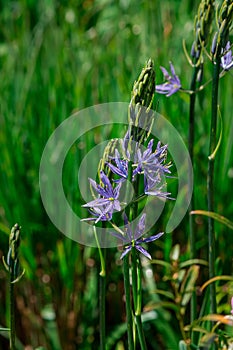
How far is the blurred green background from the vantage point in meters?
1.54

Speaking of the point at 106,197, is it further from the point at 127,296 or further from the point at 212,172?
the point at 212,172

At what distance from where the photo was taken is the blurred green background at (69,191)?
154 centimetres

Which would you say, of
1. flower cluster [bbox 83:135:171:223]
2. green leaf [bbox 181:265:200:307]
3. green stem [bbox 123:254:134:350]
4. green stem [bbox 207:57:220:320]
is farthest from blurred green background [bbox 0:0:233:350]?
flower cluster [bbox 83:135:171:223]

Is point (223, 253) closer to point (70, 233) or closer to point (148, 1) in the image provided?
point (70, 233)

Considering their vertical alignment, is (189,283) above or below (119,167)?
below

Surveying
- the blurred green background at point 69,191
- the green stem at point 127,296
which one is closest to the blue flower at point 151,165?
the green stem at point 127,296

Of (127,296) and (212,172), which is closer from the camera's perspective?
(127,296)

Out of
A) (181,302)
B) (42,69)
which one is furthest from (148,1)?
(181,302)

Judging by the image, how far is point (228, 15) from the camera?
0.92m

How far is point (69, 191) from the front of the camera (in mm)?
1620

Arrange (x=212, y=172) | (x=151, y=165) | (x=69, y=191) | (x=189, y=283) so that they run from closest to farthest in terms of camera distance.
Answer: (x=151, y=165)
(x=212, y=172)
(x=189, y=283)
(x=69, y=191)

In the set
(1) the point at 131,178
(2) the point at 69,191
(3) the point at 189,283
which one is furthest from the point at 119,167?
(2) the point at 69,191

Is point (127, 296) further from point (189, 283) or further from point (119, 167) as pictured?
point (189, 283)

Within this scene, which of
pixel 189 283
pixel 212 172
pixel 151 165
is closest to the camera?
pixel 151 165
